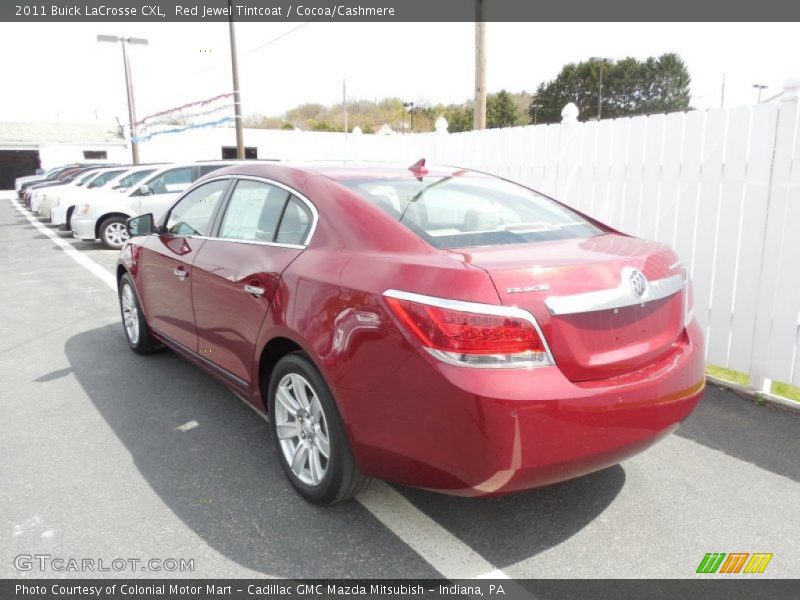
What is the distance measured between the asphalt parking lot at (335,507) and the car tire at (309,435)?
0.13 metres

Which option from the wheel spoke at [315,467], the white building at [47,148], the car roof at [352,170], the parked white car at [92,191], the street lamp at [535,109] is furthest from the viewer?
the street lamp at [535,109]

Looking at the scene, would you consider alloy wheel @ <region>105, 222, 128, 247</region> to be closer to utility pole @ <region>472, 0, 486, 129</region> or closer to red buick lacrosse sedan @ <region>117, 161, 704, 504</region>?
utility pole @ <region>472, 0, 486, 129</region>

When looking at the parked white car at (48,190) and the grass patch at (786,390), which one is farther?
the parked white car at (48,190)

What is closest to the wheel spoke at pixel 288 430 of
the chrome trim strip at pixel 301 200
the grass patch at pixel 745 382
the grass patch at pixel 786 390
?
the chrome trim strip at pixel 301 200

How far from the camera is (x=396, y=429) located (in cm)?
235

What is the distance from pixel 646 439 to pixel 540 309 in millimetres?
785

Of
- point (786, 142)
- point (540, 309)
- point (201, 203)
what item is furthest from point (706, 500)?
point (201, 203)

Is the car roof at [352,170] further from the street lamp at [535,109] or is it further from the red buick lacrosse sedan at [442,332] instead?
the street lamp at [535,109]

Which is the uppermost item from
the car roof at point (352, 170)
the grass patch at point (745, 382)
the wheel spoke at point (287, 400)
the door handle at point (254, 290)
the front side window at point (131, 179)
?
the car roof at point (352, 170)

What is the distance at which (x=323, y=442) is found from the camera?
2.80m

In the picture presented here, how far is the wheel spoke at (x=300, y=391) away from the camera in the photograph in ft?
9.37

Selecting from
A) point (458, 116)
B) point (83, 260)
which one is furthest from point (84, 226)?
point (458, 116)

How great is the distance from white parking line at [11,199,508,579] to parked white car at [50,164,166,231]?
12.3 m

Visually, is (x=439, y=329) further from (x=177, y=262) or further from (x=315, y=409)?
(x=177, y=262)
